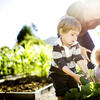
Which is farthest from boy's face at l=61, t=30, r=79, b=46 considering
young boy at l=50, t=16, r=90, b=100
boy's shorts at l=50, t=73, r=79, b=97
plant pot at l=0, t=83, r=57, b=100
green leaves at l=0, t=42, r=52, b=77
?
green leaves at l=0, t=42, r=52, b=77

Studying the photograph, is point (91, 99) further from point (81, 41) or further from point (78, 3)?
point (78, 3)

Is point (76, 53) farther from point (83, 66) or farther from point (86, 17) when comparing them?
point (86, 17)

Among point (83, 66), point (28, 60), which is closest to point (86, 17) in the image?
point (83, 66)

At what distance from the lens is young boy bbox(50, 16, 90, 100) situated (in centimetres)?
201

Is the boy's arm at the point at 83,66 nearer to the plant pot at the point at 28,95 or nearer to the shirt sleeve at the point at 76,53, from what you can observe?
the shirt sleeve at the point at 76,53

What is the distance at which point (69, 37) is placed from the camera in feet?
6.63

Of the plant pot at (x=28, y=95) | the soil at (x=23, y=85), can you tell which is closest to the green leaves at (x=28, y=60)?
the soil at (x=23, y=85)

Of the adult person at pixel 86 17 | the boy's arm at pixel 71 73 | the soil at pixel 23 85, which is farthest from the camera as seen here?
the soil at pixel 23 85

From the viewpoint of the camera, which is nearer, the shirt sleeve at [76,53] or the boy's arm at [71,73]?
the boy's arm at [71,73]

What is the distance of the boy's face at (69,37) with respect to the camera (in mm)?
2008

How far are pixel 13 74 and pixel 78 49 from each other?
4.24m

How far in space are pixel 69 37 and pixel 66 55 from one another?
0.63 feet

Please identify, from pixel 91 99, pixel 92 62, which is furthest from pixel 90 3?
pixel 91 99

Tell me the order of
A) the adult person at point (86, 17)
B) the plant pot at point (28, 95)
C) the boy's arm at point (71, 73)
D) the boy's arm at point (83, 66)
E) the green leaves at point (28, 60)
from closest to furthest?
the boy's arm at point (71, 73) < the boy's arm at point (83, 66) < the adult person at point (86, 17) < the plant pot at point (28, 95) < the green leaves at point (28, 60)
